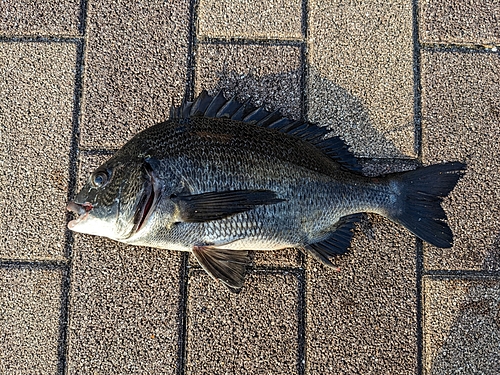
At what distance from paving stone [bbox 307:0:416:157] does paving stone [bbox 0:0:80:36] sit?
5.79ft

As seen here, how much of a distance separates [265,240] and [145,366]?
1.20 metres

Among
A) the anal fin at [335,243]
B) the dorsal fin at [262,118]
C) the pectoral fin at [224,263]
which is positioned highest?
the dorsal fin at [262,118]

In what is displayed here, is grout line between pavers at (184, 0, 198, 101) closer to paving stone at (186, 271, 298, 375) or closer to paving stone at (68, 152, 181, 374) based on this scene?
paving stone at (68, 152, 181, 374)

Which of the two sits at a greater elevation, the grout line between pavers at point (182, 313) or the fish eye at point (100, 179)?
the fish eye at point (100, 179)

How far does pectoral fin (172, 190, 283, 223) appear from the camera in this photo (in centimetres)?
227

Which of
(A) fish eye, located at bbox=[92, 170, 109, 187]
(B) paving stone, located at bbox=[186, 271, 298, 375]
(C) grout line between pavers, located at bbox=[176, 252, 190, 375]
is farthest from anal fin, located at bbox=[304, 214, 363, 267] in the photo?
(A) fish eye, located at bbox=[92, 170, 109, 187]

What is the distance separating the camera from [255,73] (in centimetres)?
298

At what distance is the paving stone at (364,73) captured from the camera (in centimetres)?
293

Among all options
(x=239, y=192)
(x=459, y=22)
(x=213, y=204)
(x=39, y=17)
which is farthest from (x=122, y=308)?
(x=459, y=22)

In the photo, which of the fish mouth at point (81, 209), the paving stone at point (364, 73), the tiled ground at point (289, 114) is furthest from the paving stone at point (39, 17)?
the paving stone at point (364, 73)

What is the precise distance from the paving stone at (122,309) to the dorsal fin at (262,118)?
0.97m

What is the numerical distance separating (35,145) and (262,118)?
5.31ft

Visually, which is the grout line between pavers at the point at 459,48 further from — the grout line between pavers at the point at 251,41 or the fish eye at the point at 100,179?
the fish eye at the point at 100,179

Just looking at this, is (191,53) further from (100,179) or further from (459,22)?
(459,22)
